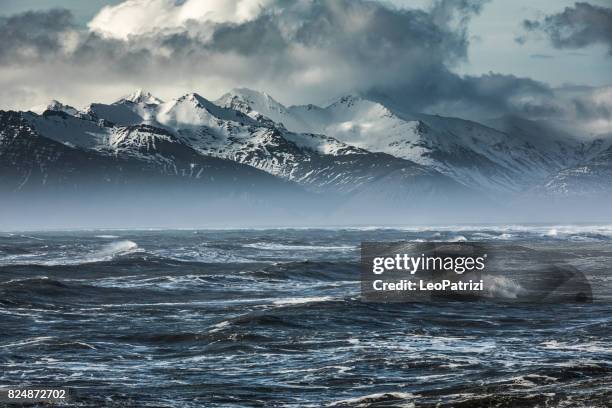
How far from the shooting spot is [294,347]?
50.8 m

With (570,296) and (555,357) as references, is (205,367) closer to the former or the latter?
(555,357)

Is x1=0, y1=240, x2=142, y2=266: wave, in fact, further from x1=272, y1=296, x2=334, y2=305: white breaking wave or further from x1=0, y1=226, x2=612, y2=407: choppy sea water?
x1=272, y1=296, x2=334, y2=305: white breaking wave

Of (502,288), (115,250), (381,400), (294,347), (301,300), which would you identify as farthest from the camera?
(115,250)

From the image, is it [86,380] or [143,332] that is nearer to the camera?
[86,380]

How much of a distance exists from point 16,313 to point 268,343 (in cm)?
2033

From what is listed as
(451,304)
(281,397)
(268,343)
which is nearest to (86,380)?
(281,397)

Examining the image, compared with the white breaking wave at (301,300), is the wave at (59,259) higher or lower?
higher

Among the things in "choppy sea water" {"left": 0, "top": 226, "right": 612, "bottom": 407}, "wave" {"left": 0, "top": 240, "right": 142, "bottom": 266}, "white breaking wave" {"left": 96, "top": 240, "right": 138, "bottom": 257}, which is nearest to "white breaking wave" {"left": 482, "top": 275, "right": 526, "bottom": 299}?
"choppy sea water" {"left": 0, "top": 226, "right": 612, "bottom": 407}

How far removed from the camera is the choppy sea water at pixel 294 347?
3916 centimetres

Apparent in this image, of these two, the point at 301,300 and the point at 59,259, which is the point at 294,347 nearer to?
the point at 301,300

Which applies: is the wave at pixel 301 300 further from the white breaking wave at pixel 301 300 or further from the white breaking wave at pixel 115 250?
the white breaking wave at pixel 115 250

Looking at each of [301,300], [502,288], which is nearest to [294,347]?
[301,300]

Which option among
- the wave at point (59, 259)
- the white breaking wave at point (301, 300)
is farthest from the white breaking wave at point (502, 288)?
the wave at point (59, 259)

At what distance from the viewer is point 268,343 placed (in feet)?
171
